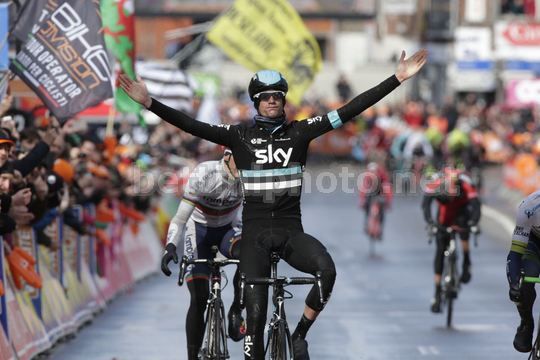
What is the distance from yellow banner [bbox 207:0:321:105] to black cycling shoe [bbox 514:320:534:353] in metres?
15.4

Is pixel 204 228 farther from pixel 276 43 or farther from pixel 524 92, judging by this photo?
pixel 524 92

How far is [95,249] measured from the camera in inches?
775

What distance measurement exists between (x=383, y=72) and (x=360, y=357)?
6238cm

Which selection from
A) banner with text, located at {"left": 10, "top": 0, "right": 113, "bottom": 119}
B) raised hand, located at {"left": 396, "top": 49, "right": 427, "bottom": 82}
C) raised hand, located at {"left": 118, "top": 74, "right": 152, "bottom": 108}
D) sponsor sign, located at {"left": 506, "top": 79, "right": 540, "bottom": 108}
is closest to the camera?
raised hand, located at {"left": 118, "top": 74, "right": 152, "bottom": 108}

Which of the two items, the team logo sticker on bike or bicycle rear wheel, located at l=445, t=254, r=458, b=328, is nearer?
the team logo sticker on bike

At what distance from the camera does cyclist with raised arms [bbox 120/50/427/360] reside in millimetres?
10789

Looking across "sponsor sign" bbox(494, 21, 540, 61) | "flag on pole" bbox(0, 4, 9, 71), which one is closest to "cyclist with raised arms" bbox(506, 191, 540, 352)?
"flag on pole" bbox(0, 4, 9, 71)

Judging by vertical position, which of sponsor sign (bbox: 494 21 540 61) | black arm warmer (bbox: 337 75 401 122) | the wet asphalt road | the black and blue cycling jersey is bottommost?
the wet asphalt road

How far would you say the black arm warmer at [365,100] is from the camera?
10.8 metres

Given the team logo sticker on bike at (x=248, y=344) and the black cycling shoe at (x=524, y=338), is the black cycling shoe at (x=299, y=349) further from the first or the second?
the black cycling shoe at (x=524, y=338)

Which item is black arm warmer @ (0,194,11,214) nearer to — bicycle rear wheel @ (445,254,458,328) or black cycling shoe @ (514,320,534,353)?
black cycling shoe @ (514,320,534,353)

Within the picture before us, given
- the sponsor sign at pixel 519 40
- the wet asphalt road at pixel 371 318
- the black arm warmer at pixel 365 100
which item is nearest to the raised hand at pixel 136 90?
the black arm warmer at pixel 365 100

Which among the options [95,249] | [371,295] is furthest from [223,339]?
[371,295]

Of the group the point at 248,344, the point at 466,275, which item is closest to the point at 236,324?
the point at 248,344
